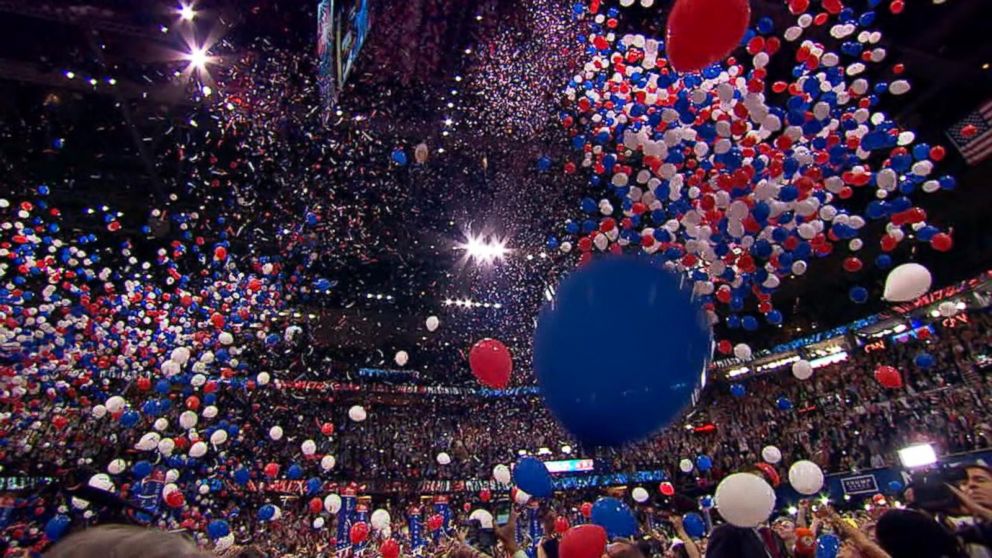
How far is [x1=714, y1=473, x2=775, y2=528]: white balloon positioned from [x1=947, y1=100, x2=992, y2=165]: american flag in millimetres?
5263

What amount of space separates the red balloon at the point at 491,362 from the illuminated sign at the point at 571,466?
46.0 feet

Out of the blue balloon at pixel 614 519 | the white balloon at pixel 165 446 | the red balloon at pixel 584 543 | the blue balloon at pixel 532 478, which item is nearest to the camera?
the red balloon at pixel 584 543

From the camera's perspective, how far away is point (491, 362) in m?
4.09

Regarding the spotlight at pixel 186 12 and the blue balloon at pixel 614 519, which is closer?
the blue balloon at pixel 614 519

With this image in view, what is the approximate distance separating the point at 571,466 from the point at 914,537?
16.8 m

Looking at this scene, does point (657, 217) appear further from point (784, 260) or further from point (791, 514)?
point (791, 514)

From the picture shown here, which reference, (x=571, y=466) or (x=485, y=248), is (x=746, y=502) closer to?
(x=485, y=248)

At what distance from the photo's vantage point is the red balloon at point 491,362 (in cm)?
410

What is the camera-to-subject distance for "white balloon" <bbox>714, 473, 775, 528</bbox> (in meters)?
2.55

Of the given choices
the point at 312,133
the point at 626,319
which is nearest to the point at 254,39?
the point at 312,133

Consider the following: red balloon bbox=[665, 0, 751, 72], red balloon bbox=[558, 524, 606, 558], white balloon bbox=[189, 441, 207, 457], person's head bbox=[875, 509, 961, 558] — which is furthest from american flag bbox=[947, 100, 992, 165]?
white balloon bbox=[189, 441, 207, 457]

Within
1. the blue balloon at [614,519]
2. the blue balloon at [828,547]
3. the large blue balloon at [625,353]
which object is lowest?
the blue balloon at [828,547]

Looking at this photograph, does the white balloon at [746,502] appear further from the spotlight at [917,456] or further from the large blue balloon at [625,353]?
the spotlight at [917,456]

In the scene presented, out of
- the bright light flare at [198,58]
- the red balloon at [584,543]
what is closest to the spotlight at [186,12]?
the bright light flare at [198,58]
